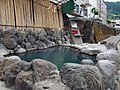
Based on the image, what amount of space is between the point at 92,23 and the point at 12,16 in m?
10.7

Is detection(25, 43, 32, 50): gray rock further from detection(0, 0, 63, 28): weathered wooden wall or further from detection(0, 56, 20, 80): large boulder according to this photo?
detection(0, 56, 20, 80): large boulder

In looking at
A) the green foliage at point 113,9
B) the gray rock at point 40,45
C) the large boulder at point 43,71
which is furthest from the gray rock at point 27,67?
the green foliage at point 113,9

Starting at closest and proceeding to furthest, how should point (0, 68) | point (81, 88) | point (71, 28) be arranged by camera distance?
1. point (81, 88)
2. point (0, 68)
3. point (71, 28)

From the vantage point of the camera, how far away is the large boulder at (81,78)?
465 centimetres

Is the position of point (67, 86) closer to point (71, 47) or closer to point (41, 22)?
point (71, 47)

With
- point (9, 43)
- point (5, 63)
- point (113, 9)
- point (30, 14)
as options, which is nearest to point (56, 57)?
point (9, 43)

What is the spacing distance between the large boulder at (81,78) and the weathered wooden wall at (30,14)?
9.25 metres

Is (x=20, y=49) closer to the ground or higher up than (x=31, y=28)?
closer to the ground

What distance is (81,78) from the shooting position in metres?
4.68

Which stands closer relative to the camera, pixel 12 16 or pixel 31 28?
pixel 12 16

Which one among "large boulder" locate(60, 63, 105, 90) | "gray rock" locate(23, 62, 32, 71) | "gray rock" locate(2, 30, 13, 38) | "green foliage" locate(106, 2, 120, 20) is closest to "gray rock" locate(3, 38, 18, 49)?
"gray rock" locate(2, 30, 13, 38)

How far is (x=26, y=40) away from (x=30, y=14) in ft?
10.7

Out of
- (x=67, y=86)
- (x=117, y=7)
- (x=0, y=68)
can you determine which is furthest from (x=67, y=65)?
(x=117, y=7)

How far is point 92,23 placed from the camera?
77.7ft
